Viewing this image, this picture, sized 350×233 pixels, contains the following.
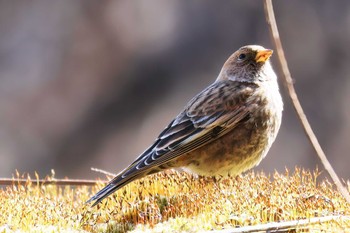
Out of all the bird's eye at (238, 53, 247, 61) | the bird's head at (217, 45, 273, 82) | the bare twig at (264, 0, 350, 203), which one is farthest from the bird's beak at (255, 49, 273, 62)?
the bare twig at (264, 0, 350, 203)

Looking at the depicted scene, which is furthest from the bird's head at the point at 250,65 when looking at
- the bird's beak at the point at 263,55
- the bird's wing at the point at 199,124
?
the bird's wing at the point at 199,124

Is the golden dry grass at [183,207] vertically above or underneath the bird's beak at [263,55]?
underneath

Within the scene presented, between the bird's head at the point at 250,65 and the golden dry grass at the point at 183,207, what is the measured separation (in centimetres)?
126

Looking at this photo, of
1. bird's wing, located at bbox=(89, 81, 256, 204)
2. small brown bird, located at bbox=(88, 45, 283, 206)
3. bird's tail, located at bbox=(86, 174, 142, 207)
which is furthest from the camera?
small brown bird, located at bbox=(88, 45, 283, 206)

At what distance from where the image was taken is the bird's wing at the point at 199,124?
611 centimetres

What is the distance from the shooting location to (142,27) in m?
16.0

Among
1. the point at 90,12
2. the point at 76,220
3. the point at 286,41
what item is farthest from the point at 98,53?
the point at 76,220

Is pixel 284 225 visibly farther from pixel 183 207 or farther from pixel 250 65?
pixel 250 65

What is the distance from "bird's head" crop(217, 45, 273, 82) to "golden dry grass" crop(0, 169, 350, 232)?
4.12ft

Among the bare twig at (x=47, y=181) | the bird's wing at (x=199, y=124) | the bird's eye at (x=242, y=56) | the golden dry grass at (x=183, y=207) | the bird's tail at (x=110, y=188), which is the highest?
the bird's eye at (x=242, y=56)

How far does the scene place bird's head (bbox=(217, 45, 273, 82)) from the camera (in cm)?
693

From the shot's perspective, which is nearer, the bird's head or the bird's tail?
the bird's tail

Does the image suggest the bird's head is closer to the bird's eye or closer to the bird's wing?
the bird's eye

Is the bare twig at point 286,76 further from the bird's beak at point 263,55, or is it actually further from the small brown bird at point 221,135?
the bird's beak at point 263,55
